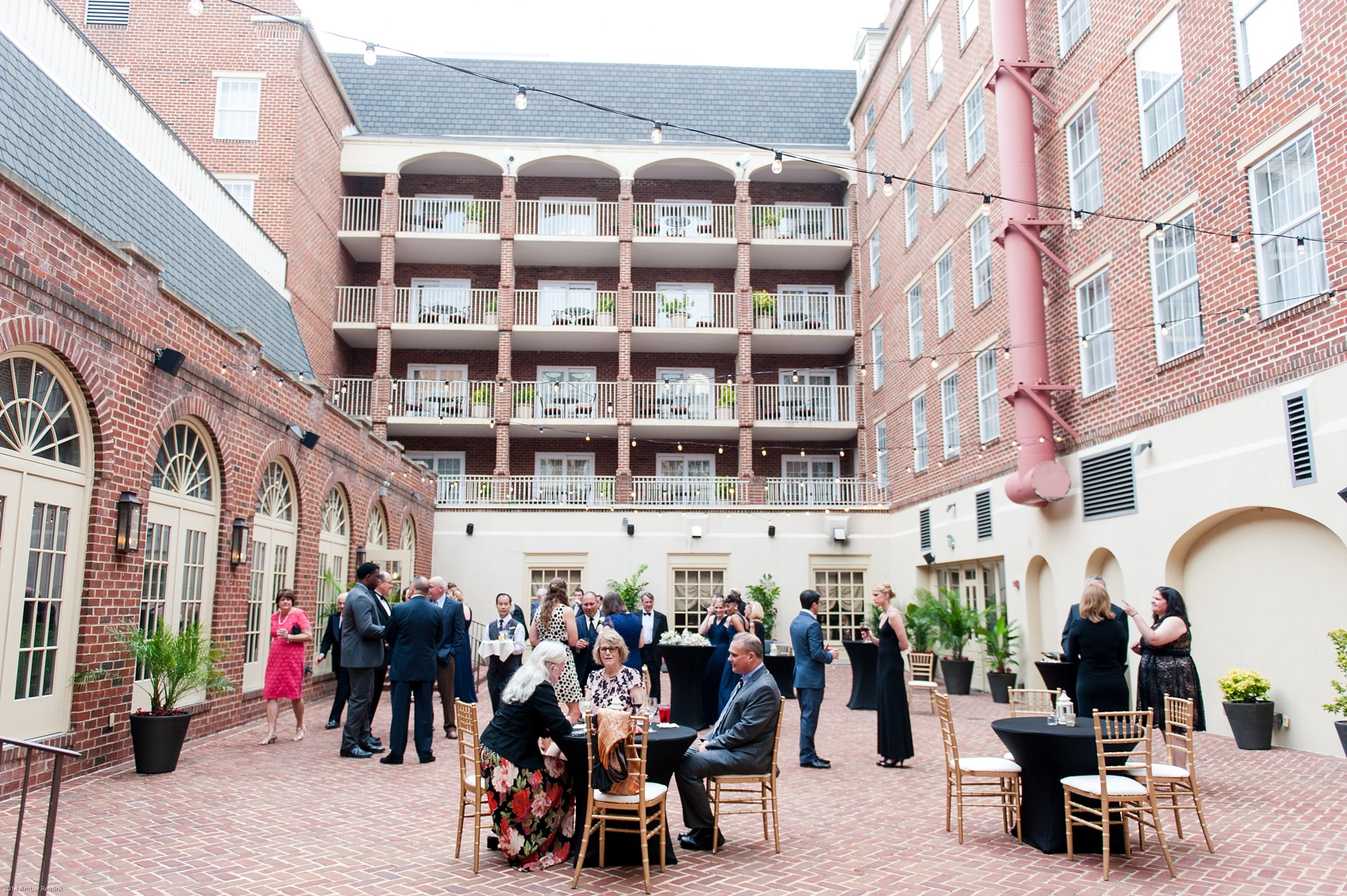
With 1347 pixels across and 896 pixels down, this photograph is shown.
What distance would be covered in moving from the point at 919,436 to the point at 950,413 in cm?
180

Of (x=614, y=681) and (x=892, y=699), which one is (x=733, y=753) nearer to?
(x=614, y=681)

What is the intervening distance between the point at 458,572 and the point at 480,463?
144 inches

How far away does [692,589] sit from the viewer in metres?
21.7

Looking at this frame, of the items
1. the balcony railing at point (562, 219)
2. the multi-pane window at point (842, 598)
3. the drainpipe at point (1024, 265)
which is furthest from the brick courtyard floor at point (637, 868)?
the balcony railing at point (562, 219)

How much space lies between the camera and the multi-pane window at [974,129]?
16219mm

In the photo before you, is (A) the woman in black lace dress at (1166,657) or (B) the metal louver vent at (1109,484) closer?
(A) the woman in black lace dress at (1166,657)

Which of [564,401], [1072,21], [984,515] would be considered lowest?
[984,515]

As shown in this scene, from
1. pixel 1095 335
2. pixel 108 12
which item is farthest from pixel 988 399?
pixel 108 12

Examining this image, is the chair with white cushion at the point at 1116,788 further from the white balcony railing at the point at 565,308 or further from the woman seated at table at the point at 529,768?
the white balcony railing at the point at 565,308

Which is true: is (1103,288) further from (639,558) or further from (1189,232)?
(639,558)

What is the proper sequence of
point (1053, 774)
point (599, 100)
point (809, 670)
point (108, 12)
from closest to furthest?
point (1053, 774) < point (809, 670) < point (108, 12) < point (599, 100)

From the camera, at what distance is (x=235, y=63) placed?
20.9 metres

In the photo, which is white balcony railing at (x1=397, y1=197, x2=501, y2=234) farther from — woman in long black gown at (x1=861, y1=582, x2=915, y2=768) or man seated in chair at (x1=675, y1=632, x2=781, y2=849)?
man seated in chair at (x1=675, y1=632, x2=781, y2=849)

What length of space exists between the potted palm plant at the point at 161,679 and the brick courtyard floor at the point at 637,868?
19 cm
